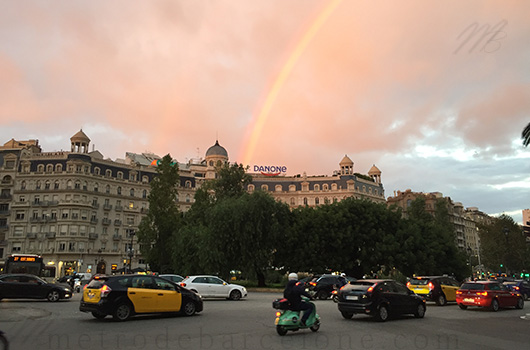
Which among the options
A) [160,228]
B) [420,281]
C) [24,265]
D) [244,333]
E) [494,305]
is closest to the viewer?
[244,333]

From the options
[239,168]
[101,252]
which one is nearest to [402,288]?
[239,168]

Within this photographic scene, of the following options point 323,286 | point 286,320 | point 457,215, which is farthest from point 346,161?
point 286,320

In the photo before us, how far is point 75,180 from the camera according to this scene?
80188mm

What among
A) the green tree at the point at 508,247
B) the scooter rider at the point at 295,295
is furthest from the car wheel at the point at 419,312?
the green tree at the point at 508,247

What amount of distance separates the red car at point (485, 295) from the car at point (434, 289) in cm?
212

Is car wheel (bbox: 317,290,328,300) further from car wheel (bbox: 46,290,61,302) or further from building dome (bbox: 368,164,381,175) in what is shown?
building dome (bbox: 368,164,381,175)

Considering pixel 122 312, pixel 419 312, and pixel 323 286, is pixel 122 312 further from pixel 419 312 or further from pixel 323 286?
pixel 323 286

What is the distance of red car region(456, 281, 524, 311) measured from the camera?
19938 millimetres

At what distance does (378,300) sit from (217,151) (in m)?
89.2

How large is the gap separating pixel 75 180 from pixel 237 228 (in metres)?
52.9

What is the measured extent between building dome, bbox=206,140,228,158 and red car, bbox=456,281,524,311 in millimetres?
84529

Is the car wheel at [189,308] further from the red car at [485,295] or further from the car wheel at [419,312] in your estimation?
the red car at [485,295]

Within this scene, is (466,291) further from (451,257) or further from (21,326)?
(451,257)

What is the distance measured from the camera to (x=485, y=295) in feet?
65.4
